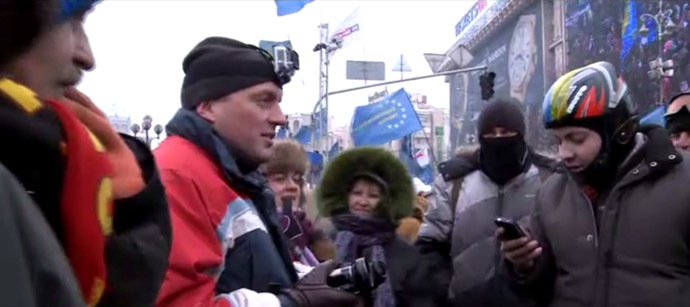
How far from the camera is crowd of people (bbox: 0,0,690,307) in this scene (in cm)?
136

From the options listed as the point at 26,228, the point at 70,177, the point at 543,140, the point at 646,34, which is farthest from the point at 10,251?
the point at 543,140

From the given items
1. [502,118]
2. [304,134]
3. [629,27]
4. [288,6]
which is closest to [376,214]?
[502,118]

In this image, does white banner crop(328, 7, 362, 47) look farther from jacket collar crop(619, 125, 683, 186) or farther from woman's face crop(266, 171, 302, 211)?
jacket collar crop(619, 125, 683, 186)

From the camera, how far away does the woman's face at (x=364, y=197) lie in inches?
183

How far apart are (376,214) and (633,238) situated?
1.67 m

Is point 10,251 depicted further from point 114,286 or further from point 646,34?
point 646,34

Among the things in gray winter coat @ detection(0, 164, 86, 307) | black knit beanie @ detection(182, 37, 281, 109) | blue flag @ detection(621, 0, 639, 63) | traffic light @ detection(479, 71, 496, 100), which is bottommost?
gray winter coat @ detection(0, 164, 86, 307)

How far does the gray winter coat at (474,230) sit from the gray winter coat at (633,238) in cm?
92

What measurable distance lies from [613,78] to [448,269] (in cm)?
176

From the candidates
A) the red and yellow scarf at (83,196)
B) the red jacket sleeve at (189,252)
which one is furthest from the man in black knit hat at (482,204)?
the red and yellow scarf at (83,196)

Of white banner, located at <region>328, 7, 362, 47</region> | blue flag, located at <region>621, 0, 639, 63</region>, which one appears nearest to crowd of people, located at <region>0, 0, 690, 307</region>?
white banner, located at <region>328, 7, 362, 47</region>

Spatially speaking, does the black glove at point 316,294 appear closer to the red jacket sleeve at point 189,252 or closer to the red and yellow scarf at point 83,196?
the red jacket sleeve at point 189,252

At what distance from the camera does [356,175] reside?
4.77 meters

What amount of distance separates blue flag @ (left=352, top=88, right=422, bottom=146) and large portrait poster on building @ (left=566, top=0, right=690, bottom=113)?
10.1 meters
